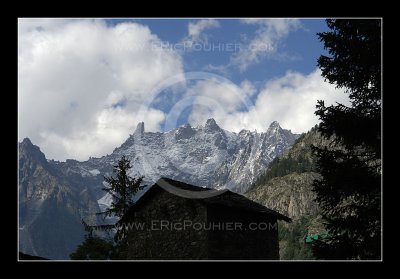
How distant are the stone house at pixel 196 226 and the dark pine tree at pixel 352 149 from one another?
6664 mm

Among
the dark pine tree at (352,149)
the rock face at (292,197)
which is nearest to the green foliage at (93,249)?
the dark pine tree at (352,149)

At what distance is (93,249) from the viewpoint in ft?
67.3

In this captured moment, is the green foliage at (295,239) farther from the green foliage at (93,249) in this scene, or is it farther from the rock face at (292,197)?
the green foliage at (93,249)

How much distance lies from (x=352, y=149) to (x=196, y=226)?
8.48 meters

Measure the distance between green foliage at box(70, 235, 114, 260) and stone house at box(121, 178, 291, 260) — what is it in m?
1.71

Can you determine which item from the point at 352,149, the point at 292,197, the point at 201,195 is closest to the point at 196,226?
the point at 201,195

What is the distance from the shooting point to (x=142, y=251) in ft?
71.4

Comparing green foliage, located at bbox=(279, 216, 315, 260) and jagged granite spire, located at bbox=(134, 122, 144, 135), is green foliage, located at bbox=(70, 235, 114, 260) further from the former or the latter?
green foliage, located at bbox=(279, 216, 315, 260)

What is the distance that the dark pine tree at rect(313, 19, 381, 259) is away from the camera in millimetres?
12445

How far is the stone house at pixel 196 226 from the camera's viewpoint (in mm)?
19375

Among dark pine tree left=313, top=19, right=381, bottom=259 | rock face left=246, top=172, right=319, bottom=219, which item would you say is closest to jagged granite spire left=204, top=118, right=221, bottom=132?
dark pine tree left=313, top=19, right=381, bottom=259
